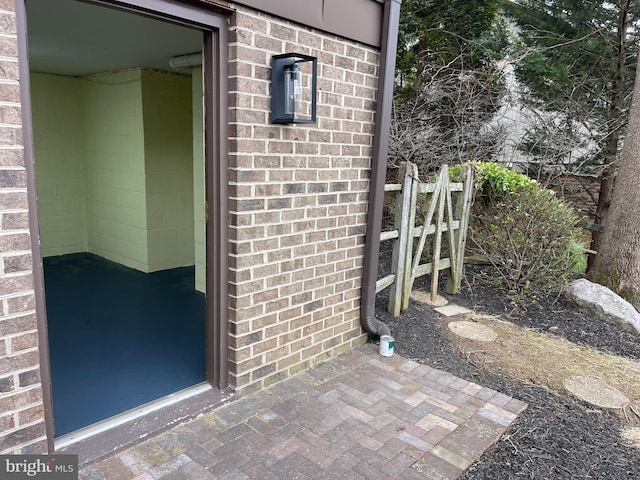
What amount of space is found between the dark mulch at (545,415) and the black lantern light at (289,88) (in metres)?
1.86

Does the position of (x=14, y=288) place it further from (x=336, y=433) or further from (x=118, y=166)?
(x=118, y=166)

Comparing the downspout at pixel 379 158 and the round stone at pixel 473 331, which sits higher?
the downspout at pixel 379 158

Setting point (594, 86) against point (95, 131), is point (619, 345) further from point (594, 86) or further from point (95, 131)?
point (95, 131)

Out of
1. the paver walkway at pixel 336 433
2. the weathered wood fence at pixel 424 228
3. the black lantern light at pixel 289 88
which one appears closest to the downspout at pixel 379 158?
the weathered wood fence at pixel 424 228

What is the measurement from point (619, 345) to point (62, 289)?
478cm

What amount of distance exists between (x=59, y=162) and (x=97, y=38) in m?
2.49

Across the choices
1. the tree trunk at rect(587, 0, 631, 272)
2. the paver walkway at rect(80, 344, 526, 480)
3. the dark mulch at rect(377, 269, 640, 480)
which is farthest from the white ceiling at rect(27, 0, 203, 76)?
the tree trunk at rect(587, 0, 631, 272)

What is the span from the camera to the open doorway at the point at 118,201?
2854mm

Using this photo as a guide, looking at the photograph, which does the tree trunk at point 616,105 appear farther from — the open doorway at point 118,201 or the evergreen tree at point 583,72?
the open doorway at point 118,201

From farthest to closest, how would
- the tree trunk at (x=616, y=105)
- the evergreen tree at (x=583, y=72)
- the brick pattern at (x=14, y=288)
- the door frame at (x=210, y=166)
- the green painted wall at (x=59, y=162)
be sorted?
the evergreen tree at (x=583, y=72) < the tree trunk at (x=616, y=105) < the green painted wall at (x=59, y=162) < the door frame at (x=210, y=166) < the brick pattern at (x=14, y=288)

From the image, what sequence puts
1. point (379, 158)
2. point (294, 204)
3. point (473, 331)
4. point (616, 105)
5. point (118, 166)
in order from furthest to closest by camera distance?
point (616, 105) < point (118, 166) < point (473, 331) < point (379, 158) < point (294, 204)

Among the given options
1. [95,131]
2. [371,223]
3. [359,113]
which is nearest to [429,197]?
[371,223]

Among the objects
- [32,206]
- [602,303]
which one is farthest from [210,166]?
[602,303]

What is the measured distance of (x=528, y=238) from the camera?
13.7ft
